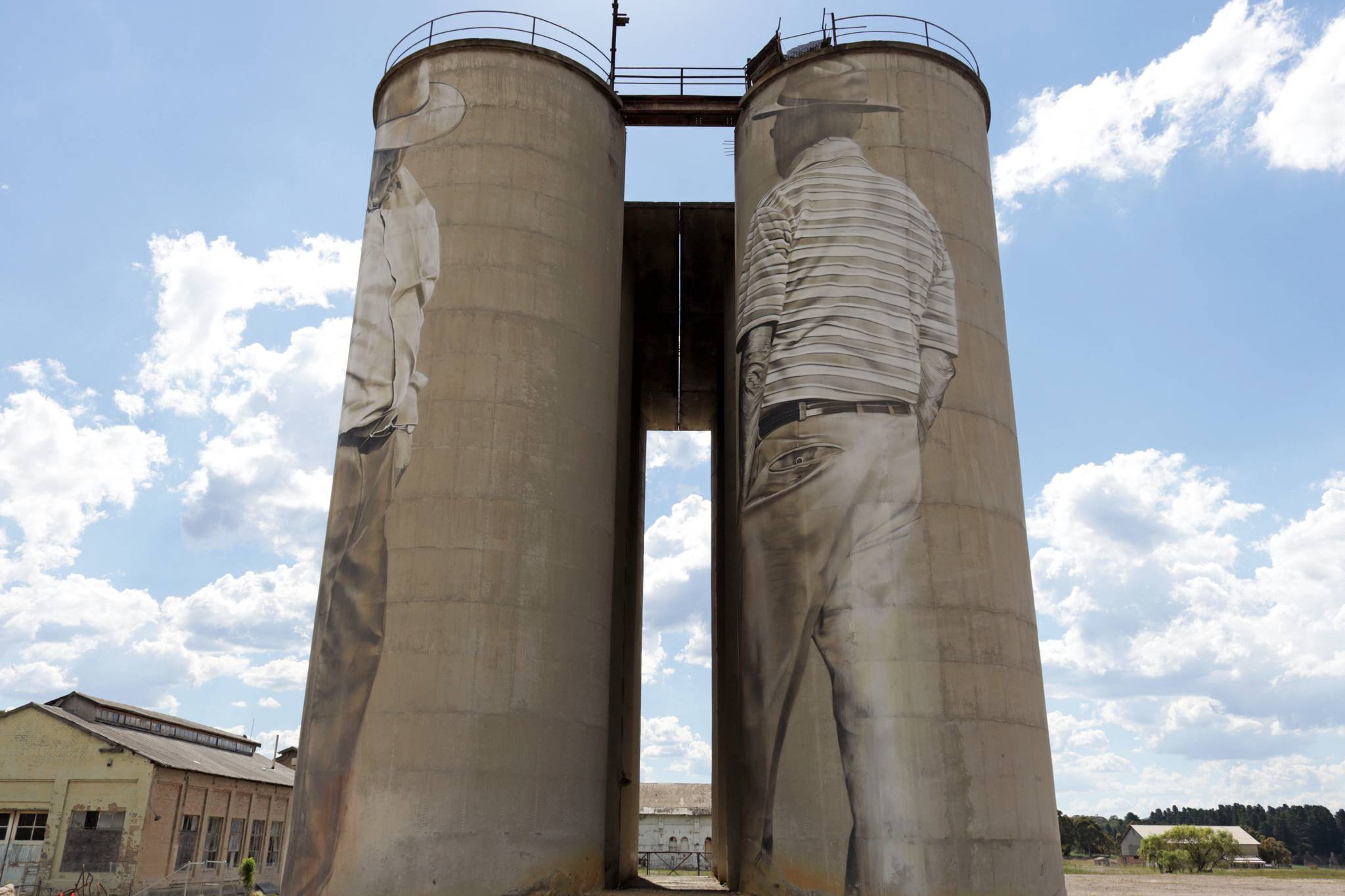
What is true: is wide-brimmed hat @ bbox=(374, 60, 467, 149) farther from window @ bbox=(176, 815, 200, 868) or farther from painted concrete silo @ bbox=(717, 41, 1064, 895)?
window @ bbox=(176, 815, 200, 868)

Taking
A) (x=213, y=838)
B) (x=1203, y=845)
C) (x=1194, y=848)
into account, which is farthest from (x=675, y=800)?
(x=1203, y=845)

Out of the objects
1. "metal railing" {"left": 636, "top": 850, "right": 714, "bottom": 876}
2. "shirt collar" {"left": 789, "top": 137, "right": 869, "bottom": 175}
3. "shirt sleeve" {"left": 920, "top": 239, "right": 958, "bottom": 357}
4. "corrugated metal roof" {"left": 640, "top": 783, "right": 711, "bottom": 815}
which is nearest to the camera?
"shirt sleeve" {"left": 920, "top": 239, "right": 958, "bottom": 357}

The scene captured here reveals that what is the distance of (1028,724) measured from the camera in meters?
20.2

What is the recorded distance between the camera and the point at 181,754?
150 feet

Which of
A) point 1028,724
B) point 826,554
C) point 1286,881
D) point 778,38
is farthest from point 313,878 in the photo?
point 1286,881

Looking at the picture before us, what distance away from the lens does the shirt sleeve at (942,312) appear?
73.8 feet

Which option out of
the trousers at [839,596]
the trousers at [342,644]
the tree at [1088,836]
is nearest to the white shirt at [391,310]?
the trousers at [342,644]

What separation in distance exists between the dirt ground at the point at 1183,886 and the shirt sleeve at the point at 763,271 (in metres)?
17.3

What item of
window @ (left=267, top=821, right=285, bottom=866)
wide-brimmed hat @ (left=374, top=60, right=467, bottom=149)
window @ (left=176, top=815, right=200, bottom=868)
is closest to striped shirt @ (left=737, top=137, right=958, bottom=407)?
wide-brimmed hat @ (left=374, top=60, right=467, bottom=149)

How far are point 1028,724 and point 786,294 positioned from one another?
34.9ft

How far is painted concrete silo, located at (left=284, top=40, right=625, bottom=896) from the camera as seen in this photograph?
1903cm

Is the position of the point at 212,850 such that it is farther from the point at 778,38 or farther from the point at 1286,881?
the point at 1286,881

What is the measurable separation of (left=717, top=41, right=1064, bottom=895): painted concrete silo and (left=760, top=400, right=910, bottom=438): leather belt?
63mm

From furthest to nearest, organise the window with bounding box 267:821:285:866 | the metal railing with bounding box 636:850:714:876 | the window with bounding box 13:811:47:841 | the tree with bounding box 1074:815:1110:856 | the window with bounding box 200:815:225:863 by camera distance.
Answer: the tree with bounding box 1074:815:1110:856 < the metal railing with bounding box 636:850:714:876 < the window with bounding box 267:821:285:866 < the window with bounding box 200:815:225:863 < the window with bounding box 13:811:47:841
